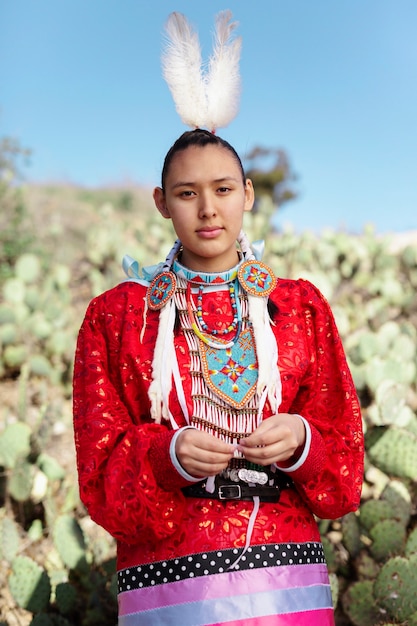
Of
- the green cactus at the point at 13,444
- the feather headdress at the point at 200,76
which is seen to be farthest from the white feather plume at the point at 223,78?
the green cactus at the point at 13,444

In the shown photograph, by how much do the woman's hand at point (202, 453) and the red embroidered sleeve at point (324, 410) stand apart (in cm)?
19

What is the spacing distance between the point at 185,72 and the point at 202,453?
83 centimetres

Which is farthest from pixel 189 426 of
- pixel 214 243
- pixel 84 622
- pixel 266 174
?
pixel 266 174

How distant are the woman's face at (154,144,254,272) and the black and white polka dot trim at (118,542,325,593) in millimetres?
584

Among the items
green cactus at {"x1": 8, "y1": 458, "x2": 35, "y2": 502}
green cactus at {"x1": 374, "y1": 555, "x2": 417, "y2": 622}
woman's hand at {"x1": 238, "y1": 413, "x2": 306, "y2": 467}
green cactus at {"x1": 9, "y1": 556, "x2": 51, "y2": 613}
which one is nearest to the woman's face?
woman's hand at {"x1": 238, "y1": 413, "x2": 306, "y2": 467}

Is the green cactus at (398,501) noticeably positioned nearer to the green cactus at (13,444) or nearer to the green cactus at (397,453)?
the green cactus at (397,453)

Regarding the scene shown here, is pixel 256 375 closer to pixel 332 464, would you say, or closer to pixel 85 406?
pixel 332 464

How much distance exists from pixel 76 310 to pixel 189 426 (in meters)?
4.97

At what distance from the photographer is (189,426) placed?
4.61 ft

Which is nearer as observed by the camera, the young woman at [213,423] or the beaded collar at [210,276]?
the young woman at [213,423]

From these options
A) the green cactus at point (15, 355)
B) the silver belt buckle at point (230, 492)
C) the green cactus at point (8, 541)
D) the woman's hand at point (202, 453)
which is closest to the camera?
the woman's hand at point (202, 453)

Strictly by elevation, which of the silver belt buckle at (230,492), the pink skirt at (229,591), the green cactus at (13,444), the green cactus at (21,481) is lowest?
the pink skirt at (229,591)

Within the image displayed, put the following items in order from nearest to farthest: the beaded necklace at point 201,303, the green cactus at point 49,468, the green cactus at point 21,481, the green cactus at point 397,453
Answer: the beaded necklace at point 201,303, the green cactus at point 397,453, the green cactus at point 21,481, the green cactus at point 49,468

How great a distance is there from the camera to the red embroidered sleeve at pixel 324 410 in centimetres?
151
